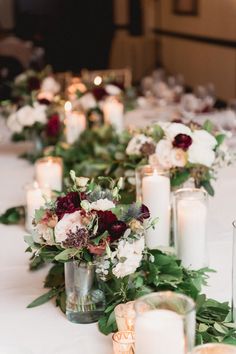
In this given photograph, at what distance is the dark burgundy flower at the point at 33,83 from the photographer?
3.64m

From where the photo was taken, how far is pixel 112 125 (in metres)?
3.29

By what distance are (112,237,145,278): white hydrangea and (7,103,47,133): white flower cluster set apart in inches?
68.4

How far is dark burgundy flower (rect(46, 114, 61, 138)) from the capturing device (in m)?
3.17

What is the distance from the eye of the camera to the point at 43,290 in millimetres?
1731

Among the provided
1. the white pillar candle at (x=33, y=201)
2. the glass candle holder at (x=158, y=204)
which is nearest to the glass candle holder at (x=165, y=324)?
the glass candle holder at (x=158, y=204)

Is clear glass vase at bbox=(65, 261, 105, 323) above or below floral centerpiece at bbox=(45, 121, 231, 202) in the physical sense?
below

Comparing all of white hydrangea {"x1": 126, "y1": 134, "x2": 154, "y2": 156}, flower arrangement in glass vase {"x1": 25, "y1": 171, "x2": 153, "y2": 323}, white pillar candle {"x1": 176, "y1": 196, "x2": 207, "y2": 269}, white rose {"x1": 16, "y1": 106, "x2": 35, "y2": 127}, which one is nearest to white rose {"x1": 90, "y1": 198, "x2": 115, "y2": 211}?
flower arrangement in glass vase {"x1": 25, "y1": 171, "x2": 153, "y2": 323}

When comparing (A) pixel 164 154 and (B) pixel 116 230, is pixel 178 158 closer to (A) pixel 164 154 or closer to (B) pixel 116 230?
(A) pixel 164 154

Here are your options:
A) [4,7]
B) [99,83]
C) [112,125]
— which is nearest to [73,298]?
[112,125]

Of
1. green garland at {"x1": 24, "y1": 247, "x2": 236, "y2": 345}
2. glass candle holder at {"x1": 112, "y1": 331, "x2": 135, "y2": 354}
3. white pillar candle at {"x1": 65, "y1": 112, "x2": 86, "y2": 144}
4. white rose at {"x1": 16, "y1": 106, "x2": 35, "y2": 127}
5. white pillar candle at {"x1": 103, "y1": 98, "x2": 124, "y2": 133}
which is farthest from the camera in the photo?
white pillar candle at {"x1": 103, "y1": 98, "x2": 124, "y2": 133}

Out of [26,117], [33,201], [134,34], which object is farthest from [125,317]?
[134,34]

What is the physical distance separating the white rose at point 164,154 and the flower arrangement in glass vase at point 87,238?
51 cm

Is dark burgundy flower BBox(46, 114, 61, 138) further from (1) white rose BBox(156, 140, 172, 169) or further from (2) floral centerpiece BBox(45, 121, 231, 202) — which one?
(1) white rose BBox(156, 140, 172, 169)

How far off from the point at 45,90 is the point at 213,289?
6.95 feet
